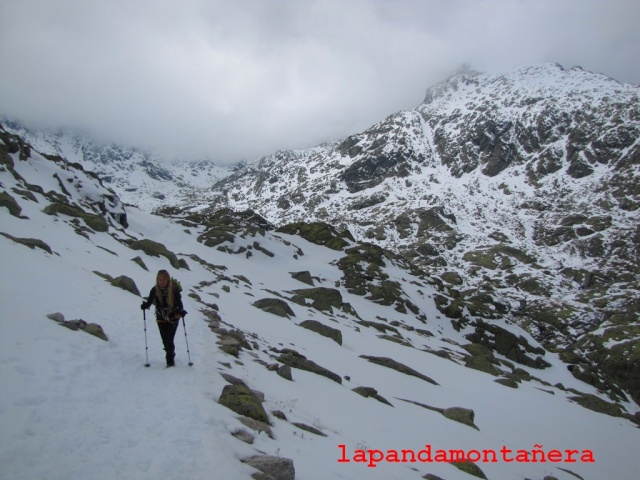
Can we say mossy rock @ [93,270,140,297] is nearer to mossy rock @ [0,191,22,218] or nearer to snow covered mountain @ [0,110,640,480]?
snow covered mountain @ [0,110,640,480]

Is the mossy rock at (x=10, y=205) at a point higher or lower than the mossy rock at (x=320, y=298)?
lower

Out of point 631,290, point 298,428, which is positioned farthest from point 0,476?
point 631,290

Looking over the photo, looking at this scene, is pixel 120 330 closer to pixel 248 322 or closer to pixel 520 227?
pixel 248 322

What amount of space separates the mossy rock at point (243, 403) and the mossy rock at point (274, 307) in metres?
18.3

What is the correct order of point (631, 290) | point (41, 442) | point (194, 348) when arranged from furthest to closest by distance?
point (631, 290) → point (194, 348) → point (41, 442)

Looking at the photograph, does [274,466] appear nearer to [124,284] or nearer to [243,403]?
[243,403]

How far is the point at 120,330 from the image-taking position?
39.0 ft

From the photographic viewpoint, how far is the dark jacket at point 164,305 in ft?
34.1

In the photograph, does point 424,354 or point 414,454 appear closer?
point 414,454

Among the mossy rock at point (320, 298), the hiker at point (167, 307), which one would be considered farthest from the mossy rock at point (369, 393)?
the mossy rock at point (320, 298)

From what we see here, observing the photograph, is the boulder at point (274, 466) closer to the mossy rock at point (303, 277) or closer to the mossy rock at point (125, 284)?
the mossy rock at point (125, 284)

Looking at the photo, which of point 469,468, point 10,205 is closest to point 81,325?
point 469,468

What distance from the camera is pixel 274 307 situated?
27.8 meters

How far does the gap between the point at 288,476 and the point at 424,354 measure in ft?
91.8
